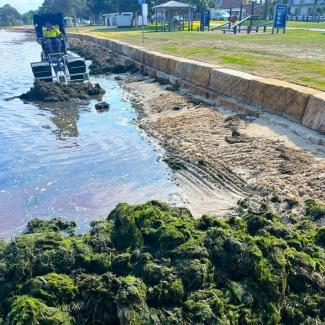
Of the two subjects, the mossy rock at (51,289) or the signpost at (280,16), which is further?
the signpost at (280,16)

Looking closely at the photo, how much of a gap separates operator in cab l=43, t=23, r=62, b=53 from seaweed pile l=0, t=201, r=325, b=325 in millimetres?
17148

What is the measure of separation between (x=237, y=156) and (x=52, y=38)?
1517 centimetres

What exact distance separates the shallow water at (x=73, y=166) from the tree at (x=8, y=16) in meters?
142

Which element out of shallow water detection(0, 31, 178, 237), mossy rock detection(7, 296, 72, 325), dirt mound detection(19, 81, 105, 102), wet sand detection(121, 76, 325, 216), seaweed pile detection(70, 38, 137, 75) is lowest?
seaweed pile detection(70, 38, 137, 75)

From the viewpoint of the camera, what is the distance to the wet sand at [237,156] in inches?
283

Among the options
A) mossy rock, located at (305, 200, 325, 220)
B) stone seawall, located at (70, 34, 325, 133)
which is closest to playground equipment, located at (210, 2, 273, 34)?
stone seawall, located at (70, 34, 325, 133)

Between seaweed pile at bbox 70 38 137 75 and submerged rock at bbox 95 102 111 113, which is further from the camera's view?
seaweed pile at bbox 70 38 137 75

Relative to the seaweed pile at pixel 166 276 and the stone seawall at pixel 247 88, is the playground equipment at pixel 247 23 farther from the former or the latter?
the seaweed pile at pixel 166 276

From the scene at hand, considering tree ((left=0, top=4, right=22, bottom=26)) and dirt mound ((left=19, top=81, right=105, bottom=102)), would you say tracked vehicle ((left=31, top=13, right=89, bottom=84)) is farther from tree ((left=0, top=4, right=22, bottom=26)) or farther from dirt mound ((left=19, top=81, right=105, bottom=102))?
tree ((left=0, top=4, right=22, bottom=26))

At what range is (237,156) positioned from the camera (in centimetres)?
884

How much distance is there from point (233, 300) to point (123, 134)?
27.2ft

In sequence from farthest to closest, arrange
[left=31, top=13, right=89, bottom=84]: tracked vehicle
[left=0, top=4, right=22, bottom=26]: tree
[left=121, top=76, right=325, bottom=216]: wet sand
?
[left=0, top=4, right=22, bottom=26]: tree, [left=31, top=13, right=89, bottom=84]: tracked vehicle, [left=121, top=76, right=325, bottom=216]: wet sand

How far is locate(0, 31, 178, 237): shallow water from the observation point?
7.44 metres

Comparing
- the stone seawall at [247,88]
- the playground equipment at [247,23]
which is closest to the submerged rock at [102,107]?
the stone seawall at [247,88]
